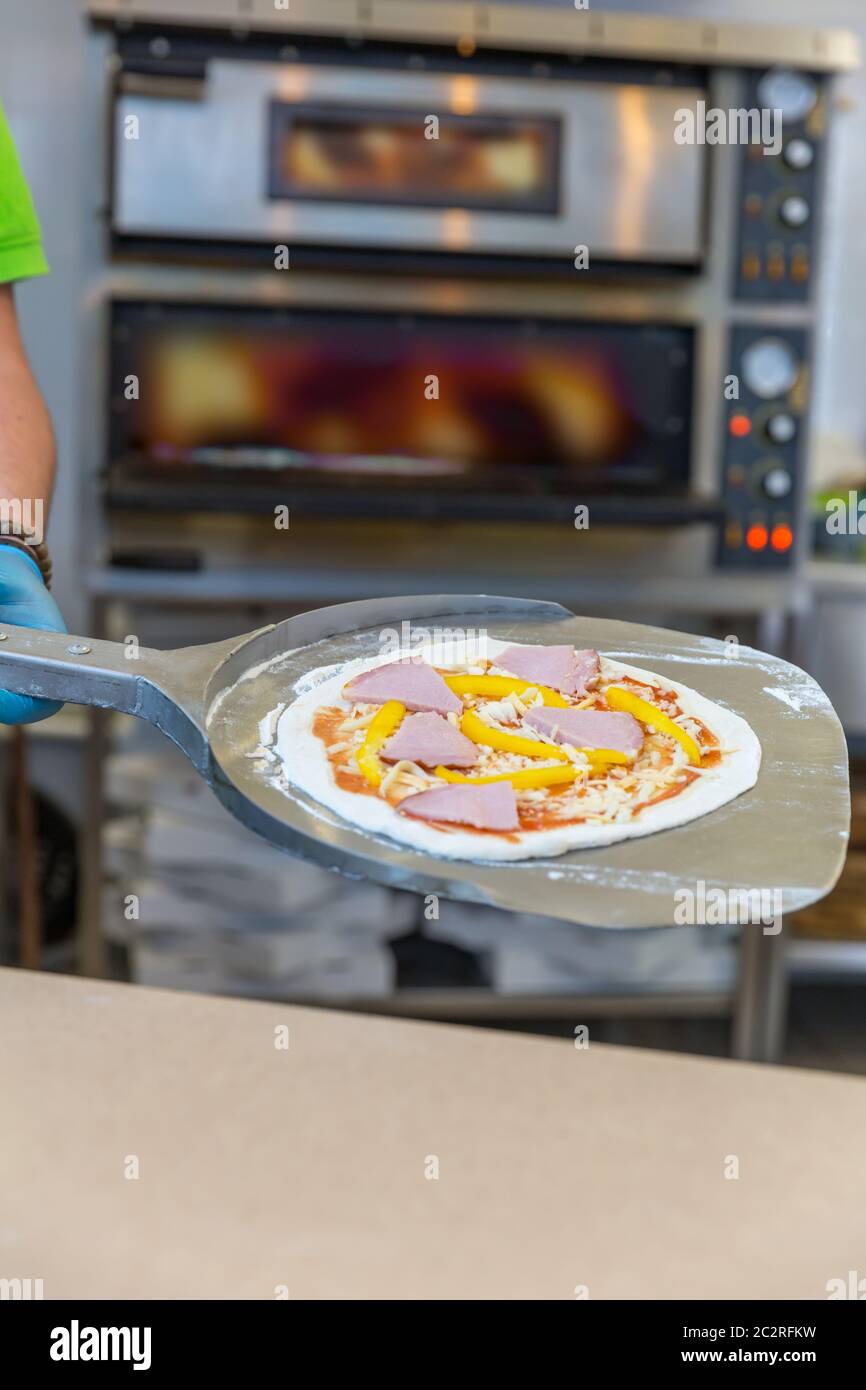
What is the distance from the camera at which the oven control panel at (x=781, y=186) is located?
2.48m

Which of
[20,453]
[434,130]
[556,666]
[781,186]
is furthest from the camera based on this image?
[781,186]

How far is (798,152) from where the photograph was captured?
2.50 m

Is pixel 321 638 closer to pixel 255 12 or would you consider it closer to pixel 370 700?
pixel 370 700

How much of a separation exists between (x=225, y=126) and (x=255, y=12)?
0.62 ft

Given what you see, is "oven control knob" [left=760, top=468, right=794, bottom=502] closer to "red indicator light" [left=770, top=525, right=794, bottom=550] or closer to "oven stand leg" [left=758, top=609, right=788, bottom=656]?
"red indicator light" [left=770, top=525, right=794, bottom=550]

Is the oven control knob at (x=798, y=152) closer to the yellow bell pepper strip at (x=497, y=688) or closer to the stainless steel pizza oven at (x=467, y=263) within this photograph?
the stainless steel pizza oven at (x=467, y=263)

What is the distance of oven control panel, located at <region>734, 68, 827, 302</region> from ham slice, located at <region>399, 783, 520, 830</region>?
1.87m

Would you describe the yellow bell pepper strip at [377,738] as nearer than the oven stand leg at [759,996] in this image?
Yes

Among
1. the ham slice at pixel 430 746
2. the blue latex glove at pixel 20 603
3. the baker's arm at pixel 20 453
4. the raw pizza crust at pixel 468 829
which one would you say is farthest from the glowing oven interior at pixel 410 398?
the ham slice at pixel 430 746

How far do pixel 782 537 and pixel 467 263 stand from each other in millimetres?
775

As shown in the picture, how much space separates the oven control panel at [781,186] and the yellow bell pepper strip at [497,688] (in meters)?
1.68

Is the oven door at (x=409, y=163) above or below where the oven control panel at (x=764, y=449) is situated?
above

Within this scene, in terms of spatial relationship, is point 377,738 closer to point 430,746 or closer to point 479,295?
point 430,746

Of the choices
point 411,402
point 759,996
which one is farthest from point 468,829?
point 759,996
